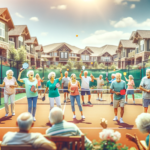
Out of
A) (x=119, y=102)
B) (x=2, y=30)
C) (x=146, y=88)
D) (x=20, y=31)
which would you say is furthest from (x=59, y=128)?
(x=20, y=31)

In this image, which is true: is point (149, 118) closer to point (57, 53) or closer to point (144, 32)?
point (144, 32)

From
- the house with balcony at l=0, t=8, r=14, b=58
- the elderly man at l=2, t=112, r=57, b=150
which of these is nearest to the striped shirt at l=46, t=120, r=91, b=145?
the elderly man at l=2, t=112, r=57, b=150

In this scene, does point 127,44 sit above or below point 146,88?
above

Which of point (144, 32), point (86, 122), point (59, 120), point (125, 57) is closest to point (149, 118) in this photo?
point (59, 120)

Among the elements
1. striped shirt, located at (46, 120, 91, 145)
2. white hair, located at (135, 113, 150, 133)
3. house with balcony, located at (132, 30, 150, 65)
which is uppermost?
house with balcony, located at (132, 30, 150, 65)

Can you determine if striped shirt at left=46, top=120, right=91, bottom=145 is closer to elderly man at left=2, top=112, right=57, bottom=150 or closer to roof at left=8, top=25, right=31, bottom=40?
elderly man at left=2, top=112, right=57, bottom=150

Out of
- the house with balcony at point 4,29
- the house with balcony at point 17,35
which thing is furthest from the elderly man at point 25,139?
the house with balcony at point 17,35

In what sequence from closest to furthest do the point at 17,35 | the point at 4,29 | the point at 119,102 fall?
1. the point at 119,102
2. the point at 4,29
3. the point at 17,35

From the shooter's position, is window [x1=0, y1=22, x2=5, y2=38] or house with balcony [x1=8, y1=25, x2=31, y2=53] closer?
window [x1=0, y1=22, x2=5, y2=38]

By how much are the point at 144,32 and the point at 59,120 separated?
29.4m

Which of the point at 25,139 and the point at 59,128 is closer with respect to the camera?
the point at 25,139

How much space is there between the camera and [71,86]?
6.39m

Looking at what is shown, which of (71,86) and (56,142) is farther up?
(71,86)

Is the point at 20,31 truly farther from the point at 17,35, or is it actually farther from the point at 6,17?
the point at 6,17
